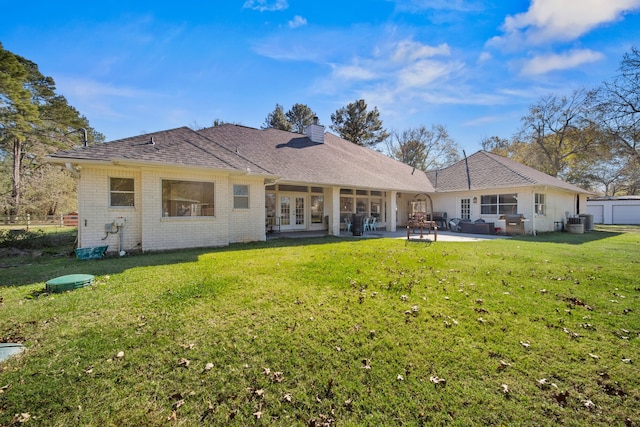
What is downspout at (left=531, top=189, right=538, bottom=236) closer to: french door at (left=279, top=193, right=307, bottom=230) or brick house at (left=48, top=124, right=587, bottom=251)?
brick house at (left=48, top=124, right=587, bottom=251)

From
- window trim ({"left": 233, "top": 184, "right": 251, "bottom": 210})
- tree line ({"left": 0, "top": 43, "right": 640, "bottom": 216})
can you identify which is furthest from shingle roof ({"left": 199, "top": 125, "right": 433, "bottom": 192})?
tree line ({"left": 0, "top": 43, "right": 640, "bottom": 216})

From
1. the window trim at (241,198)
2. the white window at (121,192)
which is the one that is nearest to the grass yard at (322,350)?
the white window at (121,192)

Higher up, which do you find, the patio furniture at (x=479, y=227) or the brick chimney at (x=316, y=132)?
the brick chimney at (x=316, y=132)

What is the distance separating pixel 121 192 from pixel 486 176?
20.0 metres

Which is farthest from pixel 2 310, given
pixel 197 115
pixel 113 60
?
pixel 197 115

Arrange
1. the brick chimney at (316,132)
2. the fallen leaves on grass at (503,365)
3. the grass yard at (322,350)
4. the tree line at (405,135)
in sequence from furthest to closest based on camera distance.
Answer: the tree line at (405,135) → the brick chimney at (316,132) → the fallen leaves on grass at (503,365) → the grass yard at (322,350)

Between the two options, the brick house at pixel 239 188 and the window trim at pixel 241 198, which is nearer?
the brick house at pixel 239 188

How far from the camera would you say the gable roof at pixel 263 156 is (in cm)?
888

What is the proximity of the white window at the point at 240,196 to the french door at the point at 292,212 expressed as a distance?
4.12 meters

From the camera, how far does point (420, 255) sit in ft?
28.2

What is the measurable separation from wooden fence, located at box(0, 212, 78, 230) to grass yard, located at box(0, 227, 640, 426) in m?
22.7

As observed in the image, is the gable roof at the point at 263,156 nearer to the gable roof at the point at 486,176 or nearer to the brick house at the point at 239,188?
the brick house at the point at 239,188

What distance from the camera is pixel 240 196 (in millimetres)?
11180

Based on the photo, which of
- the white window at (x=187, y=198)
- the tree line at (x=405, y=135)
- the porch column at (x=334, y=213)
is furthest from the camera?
the tree line at (x=405, y=135)
